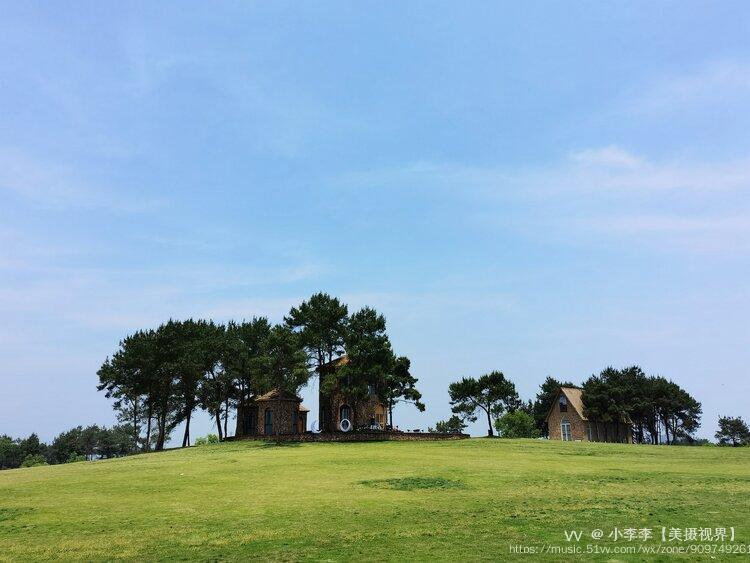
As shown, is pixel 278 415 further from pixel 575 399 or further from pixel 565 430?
pixel 575 399

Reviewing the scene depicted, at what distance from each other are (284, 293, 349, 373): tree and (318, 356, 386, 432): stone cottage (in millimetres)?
1555

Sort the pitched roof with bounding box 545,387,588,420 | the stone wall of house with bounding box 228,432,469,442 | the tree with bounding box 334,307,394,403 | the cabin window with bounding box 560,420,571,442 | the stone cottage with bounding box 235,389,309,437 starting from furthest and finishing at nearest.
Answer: the cabin window with bounding box 560,420,571,442
the pitched roof with bounding box 545,387,588,420
the stone cottage with bounding box 235,389,309,437
the tree with bounding box 334,307,394,403
the stone wall of house with bounding box 228,432,469,442

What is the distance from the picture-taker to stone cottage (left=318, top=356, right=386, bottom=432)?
237 ft

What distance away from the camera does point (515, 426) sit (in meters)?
75.9

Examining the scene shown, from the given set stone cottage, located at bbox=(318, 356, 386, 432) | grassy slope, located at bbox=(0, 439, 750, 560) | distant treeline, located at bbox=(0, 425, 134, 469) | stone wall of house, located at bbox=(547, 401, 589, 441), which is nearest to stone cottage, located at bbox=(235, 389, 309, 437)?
stone cottage, located at bbox=(318, 356, 386, 432)

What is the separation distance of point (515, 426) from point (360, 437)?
78.3ft

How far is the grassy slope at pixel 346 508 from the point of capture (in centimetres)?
1497

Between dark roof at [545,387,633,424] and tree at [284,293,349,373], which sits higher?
tree at [284,293,349,373]

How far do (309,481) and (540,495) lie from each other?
11861mm

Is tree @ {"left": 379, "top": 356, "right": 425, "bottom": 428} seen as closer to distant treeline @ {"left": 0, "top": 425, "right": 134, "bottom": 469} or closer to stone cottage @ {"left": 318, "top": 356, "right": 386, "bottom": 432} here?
stone cottage @ {"left": 318, "top": 356, "right": 386, "bottom": 432}

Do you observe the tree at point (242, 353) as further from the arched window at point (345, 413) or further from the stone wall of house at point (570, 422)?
the stone wall of house at point (570, 422)

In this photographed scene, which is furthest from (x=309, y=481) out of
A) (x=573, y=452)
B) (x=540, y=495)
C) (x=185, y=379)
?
(x=185, y=379)

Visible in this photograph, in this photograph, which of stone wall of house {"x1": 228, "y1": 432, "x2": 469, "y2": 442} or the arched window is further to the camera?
the arched window

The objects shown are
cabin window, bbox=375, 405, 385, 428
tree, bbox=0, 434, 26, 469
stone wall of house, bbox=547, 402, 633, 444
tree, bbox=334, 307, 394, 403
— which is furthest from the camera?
tree, bbox=0, 434, 26, 469
